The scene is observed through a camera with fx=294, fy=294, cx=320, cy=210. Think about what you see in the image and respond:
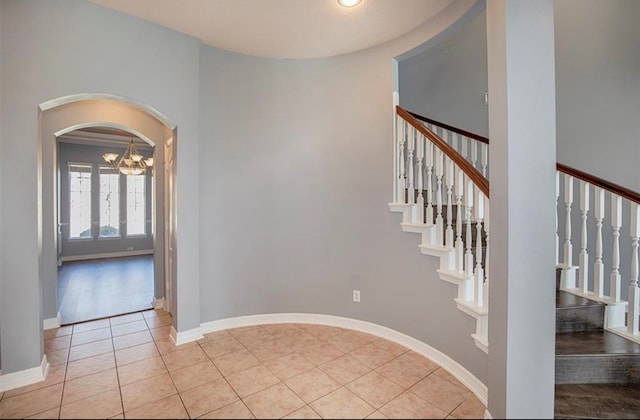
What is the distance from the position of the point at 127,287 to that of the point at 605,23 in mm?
7267

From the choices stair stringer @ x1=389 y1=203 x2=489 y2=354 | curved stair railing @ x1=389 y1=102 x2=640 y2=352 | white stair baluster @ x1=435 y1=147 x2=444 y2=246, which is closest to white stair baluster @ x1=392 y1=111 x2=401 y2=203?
curved stair railing @ x1=389 y1=102 x2=640 y2=352

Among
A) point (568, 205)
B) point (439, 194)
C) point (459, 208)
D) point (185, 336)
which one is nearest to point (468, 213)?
point (459, 208)

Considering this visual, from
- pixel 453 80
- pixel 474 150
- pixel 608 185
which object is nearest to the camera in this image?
pixel 608 185

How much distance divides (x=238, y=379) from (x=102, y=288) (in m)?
3.84

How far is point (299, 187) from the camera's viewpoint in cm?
329

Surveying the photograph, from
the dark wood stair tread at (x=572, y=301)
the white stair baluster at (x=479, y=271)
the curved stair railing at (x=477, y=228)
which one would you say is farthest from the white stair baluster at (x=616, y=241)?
the white stair baluster at (x=479, y=271)

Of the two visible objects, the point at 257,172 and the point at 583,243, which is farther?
the point at 257,172

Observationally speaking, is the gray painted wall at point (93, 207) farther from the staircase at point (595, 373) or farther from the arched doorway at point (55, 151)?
the staircase at point (595, 373)

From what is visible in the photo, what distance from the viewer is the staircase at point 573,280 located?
6.27 ft

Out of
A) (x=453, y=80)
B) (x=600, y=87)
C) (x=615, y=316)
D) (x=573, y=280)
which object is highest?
(x=453, y=80)

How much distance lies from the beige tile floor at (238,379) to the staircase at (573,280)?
65 centimetres

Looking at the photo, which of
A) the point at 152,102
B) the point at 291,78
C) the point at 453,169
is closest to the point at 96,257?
the point at 152,102

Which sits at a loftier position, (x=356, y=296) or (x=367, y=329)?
(x=356, y=296)

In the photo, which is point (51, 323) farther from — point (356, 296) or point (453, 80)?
point (453, 80)
